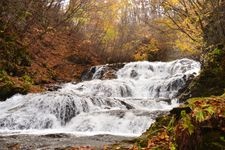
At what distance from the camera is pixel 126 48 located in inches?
1049

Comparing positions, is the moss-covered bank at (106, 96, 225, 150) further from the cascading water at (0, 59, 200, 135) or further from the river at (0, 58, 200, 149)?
the cascading water at (0, 59, 200, 135)

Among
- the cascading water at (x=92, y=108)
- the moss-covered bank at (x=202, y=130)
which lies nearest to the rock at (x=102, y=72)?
the cascading water at (x=92, y=108)

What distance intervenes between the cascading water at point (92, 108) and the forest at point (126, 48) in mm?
1041

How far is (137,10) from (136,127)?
24.3m

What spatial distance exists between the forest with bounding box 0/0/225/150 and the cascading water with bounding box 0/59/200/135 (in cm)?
104

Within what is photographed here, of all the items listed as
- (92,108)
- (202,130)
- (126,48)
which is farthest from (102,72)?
(202,130)

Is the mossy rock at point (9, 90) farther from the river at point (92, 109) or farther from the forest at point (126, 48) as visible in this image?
the river at point (92, 109)

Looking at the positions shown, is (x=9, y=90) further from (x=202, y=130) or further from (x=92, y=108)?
(x=202, y=130)

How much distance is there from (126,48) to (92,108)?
47.6ft

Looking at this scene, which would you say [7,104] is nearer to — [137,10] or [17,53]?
[17,53]

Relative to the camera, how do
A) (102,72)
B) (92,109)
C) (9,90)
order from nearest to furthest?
(92,109) < (9,90) < (102,72)

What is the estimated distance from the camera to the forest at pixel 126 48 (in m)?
3.96

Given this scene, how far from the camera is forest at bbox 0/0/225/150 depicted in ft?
13.0

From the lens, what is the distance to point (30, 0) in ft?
62.2
